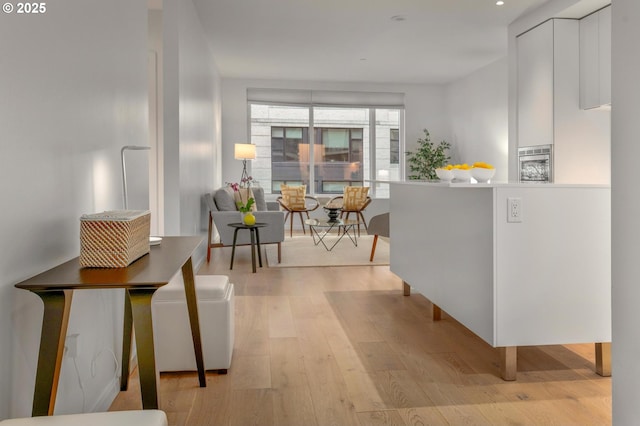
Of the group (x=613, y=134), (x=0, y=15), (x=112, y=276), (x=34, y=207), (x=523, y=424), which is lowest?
(x=523, y=424)

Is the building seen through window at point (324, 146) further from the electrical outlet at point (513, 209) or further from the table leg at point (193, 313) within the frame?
the table leg at point (193, 313)

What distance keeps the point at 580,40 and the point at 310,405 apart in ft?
15.1

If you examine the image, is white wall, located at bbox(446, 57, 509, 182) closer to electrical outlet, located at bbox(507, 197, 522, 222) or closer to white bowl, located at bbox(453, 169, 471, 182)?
white bowl, located at bbox(453, 169, 471, 182)

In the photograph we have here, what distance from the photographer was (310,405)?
7.07ft

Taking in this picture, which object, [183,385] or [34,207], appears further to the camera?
[183,385]

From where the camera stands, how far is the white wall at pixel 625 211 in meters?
1.47

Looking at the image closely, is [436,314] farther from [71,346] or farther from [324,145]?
[324,145]

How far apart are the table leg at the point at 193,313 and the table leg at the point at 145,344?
73 cm

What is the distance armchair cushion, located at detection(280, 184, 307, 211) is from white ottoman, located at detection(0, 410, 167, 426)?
7123 mm

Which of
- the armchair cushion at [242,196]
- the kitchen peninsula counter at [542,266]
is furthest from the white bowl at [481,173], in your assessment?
the armchair cushion at [242,196]

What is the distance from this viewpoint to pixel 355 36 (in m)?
6.29

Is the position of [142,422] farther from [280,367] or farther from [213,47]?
[213,47]

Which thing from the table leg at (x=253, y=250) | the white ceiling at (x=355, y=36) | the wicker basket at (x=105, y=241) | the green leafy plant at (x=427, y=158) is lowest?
the table leg at (x=253, y=250)

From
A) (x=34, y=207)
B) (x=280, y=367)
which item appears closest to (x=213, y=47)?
(x=280, y=367)
